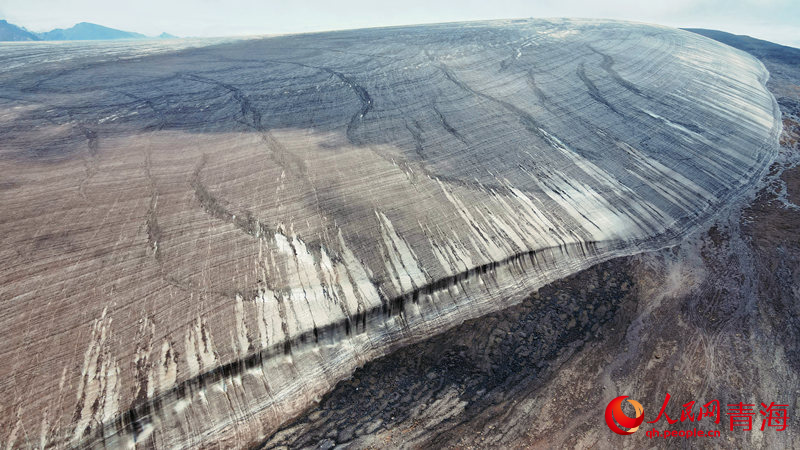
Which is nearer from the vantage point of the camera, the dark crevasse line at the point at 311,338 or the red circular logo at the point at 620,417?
the dark crevasse line at the point at 311,338

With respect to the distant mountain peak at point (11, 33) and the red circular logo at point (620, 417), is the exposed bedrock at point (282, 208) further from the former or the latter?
the distant mountain peak at point (11, 33)

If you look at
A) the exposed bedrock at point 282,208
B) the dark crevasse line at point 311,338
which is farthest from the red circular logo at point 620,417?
the dark crevasse line at point 311,338

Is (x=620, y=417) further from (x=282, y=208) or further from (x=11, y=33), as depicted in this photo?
(x=11, y=33)

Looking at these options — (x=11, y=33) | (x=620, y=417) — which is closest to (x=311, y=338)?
(x=620, y=417)

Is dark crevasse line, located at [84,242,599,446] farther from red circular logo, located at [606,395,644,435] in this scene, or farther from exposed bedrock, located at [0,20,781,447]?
red circular logo, located at [606,395,644,435]

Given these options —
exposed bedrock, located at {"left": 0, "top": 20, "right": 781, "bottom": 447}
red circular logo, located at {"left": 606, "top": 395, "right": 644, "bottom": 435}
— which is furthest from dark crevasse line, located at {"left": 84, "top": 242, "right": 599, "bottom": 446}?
red circular logo, located at {"left": 606, "top": 395, "right": 644, "bottom": 435}

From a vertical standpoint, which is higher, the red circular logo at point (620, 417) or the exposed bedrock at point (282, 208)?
the exposed bedrock at point (282, 208)
